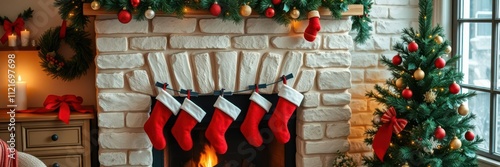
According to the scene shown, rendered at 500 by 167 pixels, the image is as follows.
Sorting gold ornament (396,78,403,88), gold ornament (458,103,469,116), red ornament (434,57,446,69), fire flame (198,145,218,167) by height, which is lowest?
fire flame (198,145,218,167)

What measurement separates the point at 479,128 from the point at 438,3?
28.9 inches

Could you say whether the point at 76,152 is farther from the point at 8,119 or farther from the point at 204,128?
the point at 204,128

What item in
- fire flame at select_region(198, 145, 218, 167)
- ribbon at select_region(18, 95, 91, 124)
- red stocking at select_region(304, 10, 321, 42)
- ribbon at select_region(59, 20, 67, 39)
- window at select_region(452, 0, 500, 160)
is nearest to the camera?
red stocking at select_region(304, 10, 321, 42)

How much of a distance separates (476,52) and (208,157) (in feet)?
5.20

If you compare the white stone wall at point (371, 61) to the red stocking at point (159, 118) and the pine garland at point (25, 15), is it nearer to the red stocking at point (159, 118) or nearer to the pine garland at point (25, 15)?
the red stocking at point (159, 118)

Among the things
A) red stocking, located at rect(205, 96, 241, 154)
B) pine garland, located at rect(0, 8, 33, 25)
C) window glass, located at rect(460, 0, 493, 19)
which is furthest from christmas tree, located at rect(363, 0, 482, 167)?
pine garland, located at rect(0, 8, 33, 25)

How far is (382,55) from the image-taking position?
3.71m

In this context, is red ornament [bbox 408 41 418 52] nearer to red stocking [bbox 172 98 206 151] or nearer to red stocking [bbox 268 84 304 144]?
red stocking [bbox 268 84 304 144]

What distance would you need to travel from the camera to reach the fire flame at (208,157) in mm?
3795

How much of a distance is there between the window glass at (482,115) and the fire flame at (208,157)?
145 cm

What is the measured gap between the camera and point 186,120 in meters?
3.37

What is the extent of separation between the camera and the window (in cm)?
343

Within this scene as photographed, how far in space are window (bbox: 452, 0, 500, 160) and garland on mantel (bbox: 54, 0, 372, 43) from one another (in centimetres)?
67

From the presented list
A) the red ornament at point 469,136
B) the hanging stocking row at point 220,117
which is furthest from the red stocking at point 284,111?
the red ornament at point 469,136
